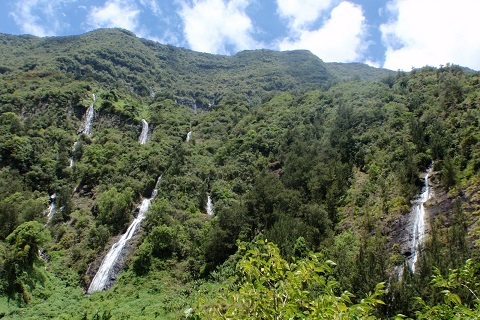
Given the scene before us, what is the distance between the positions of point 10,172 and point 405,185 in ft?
209

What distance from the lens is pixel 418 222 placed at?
33625mm

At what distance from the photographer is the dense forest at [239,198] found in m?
26.1

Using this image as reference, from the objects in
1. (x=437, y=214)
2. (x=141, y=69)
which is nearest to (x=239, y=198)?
(x=437, y=214)

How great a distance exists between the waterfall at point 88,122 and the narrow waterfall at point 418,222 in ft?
243

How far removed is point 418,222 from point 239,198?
28.8m

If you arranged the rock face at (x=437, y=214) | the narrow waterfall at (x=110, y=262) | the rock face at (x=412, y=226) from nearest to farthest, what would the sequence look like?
the rock face at (x=437, y=214) < the rock face at (x=412, y=226) < the narrow waterfall at (x=110, y=262)

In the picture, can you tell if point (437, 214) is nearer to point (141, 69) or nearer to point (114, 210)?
point (114, 210)

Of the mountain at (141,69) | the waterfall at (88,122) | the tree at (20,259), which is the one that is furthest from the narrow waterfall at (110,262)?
the mountain at (141,69)

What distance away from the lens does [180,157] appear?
65.5 m

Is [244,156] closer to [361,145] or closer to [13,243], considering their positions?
[361,145]

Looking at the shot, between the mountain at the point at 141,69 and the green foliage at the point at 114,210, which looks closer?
the green foliage at the point at 114,210

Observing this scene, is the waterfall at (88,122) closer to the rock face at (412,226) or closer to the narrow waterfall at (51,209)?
the narrow waterfall at (51,209)

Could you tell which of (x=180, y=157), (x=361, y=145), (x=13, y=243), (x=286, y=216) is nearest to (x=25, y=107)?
(x=180, y=157)

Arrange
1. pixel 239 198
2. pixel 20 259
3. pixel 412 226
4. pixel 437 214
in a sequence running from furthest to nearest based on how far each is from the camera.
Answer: pixel 239 198, pixel 20 259, pixel 412 226, pixel 437 214
